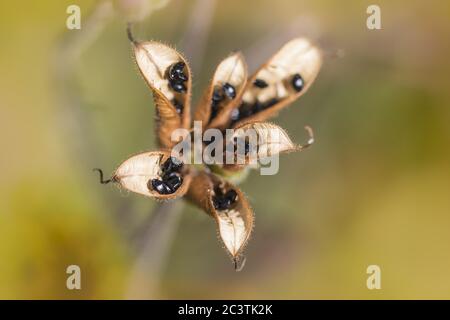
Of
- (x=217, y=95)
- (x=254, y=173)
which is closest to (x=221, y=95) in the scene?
(x=217, y=95)

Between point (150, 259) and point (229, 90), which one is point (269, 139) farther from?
point (150, 259)

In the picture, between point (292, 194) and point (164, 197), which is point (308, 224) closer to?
point (292, 194)

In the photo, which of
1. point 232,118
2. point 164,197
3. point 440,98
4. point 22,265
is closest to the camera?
point 164,197

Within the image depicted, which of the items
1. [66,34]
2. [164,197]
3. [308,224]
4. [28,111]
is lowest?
[164,197]

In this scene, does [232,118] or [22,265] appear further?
[22,265]

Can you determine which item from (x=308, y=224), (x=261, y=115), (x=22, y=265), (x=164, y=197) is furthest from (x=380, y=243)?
(x=22, y=265)

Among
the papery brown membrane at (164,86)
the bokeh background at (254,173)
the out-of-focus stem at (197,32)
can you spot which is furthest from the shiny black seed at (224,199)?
the out-of-focus stem at (197,32)

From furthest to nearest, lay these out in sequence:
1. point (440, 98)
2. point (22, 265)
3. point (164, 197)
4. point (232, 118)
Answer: point (440, 98)
point (22, 265)
point (232, 118)
point (164, 197)
